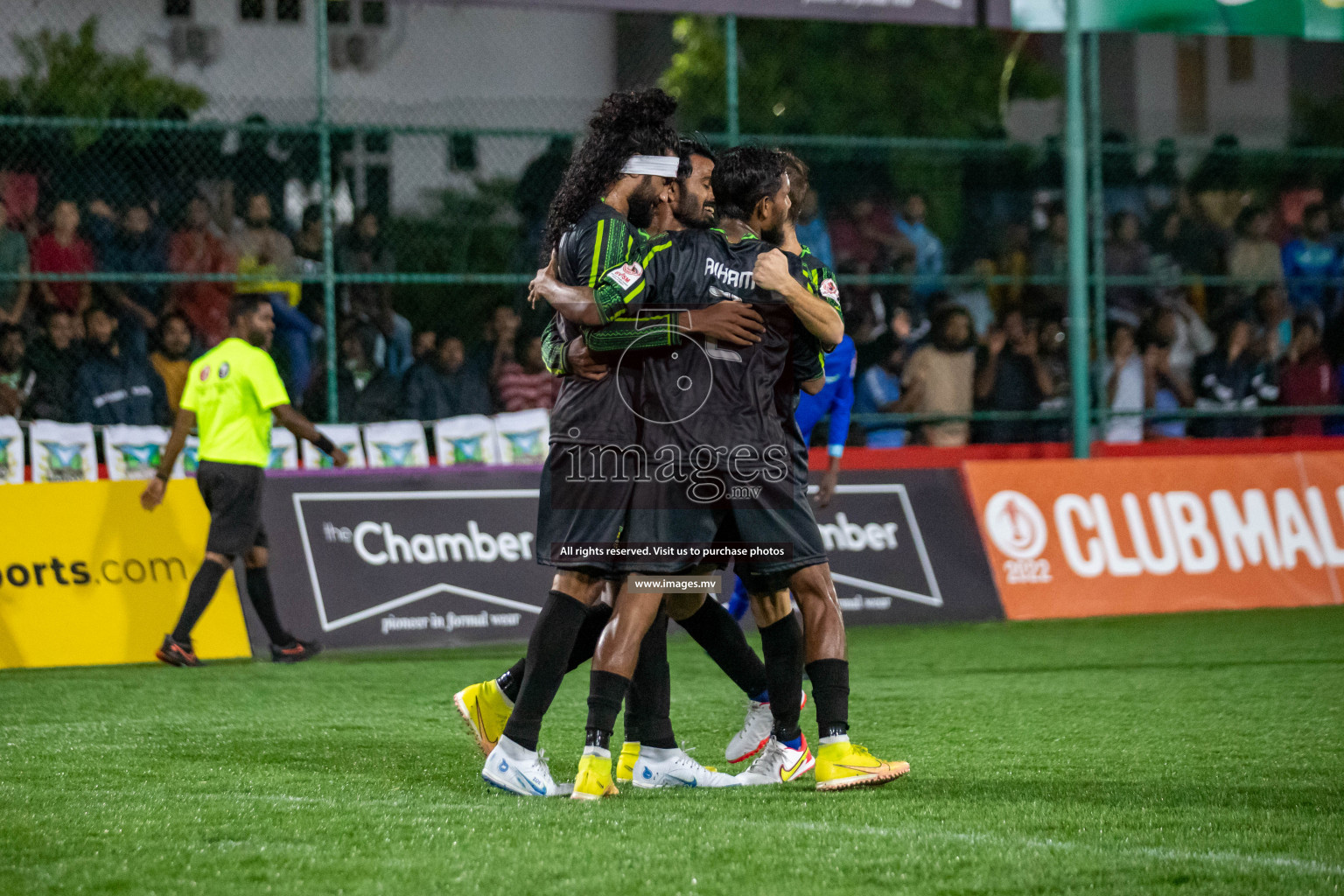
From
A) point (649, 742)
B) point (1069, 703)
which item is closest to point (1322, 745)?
point (1069, 703)

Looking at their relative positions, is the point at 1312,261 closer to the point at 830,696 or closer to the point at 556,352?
the point at 830,696

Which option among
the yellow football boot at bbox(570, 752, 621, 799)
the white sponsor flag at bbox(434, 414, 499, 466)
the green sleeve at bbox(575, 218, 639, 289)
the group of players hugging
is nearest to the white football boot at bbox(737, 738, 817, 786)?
the group of players hugging

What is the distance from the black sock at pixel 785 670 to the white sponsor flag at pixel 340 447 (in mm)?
6959

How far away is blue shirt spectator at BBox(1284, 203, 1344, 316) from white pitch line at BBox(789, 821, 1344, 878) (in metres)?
12.1

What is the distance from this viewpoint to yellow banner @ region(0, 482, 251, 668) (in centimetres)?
973

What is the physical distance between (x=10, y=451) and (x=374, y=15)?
34.9ft

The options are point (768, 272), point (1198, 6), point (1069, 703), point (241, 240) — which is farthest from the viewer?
point (1198, 6)

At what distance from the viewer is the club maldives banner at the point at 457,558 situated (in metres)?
10.4

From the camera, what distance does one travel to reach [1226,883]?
3885 millimetres

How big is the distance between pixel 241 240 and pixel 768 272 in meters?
8.31

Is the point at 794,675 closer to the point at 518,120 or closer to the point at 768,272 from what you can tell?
the point at 768,272

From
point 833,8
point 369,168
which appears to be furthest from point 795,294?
point 369,168

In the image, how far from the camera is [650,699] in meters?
5.48

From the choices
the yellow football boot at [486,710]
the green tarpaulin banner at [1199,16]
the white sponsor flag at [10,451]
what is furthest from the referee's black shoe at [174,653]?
the green tarpaulin banner at [1199,16]
